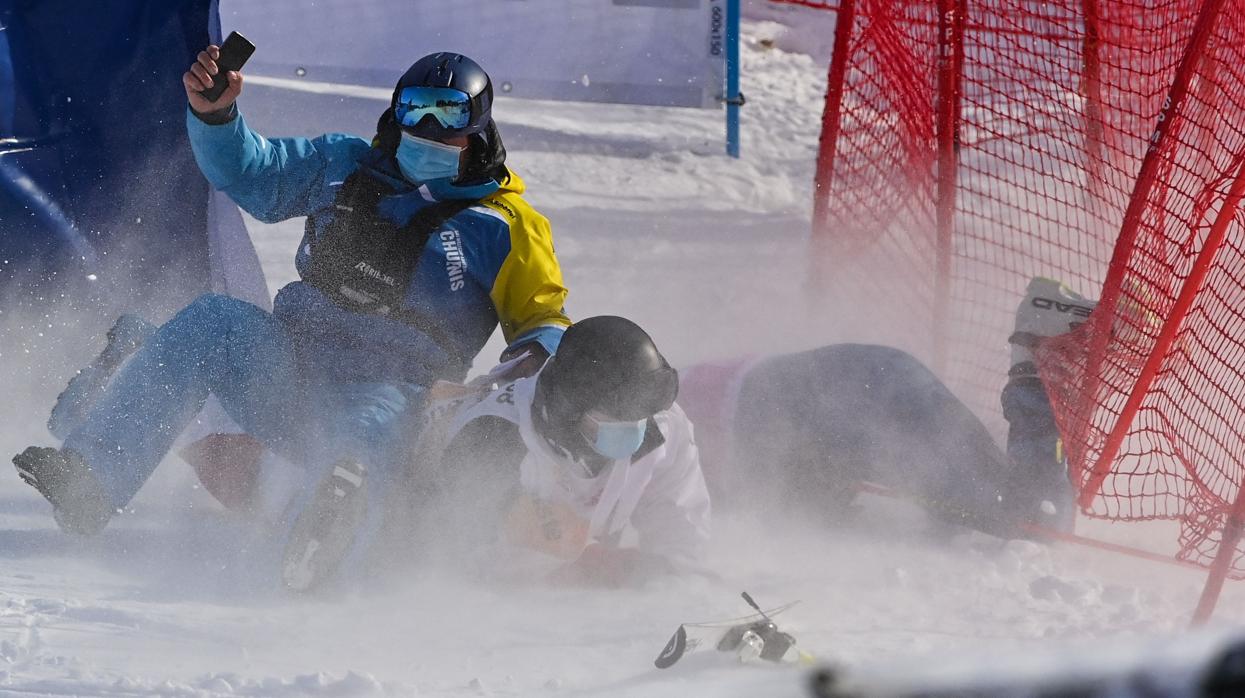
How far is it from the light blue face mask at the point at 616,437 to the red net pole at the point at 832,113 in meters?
2.45

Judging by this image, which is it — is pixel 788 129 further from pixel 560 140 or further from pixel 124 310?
pixel 124 310

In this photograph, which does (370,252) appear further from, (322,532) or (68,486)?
(68,486)

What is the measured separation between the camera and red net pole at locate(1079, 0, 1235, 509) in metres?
3.61

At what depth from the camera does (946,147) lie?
191 inches

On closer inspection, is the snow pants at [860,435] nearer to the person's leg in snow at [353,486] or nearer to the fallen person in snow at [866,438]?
the fallen person in snow at [866,438]

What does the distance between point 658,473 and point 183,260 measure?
1967 millimetres

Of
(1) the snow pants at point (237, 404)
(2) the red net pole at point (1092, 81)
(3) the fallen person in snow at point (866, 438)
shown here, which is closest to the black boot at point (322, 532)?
(1) the snow pants at point (237, 404)

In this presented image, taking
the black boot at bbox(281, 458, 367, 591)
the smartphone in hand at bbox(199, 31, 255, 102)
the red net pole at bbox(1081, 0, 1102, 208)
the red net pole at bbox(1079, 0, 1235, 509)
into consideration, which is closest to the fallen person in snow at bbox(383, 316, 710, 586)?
the black boot at bbox(281, 458, 367, 591)

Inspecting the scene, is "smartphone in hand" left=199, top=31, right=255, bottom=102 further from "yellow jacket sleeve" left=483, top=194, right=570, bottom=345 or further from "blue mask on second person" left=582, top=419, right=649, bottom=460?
"blue mask on second person" left=582, top=419, right=649, bottom=460

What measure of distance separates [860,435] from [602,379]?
47.9 inches

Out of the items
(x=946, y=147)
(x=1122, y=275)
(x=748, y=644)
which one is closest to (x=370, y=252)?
(x=748, y=644)

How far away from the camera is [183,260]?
440 centimetres

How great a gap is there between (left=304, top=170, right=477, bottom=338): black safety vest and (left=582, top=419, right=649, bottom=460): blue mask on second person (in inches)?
32.3

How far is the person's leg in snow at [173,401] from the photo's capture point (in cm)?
302
